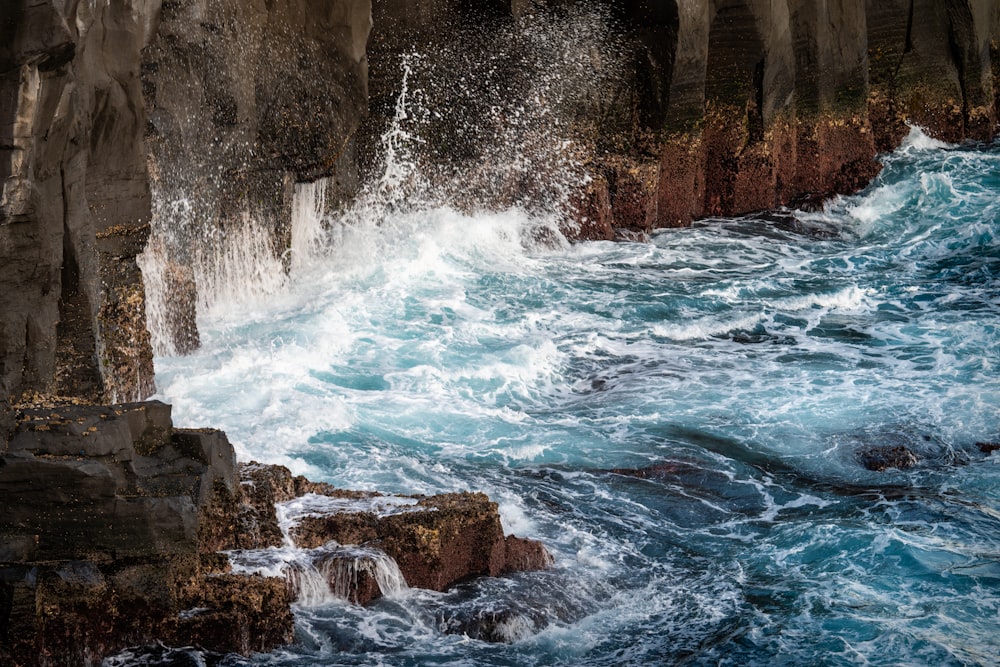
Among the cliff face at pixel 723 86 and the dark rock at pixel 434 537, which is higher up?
the cliff face at pixel 723 86

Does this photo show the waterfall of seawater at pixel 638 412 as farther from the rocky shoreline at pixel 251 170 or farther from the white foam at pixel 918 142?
the white foam at pixel 918 142

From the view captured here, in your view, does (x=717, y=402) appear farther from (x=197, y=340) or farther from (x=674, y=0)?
(x=674, y=0)

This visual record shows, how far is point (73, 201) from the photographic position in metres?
7.49

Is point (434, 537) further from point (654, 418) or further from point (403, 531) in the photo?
point (654, 418)

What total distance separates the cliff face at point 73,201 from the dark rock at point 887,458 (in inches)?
198

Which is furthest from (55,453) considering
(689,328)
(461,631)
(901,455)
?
(689,328)

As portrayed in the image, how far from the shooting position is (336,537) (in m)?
6.25

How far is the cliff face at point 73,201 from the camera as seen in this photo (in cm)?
643

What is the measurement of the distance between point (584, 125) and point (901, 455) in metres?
7.38

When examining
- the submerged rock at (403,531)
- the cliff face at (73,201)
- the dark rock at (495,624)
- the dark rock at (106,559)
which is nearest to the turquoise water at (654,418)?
the dark rock at (495,624)

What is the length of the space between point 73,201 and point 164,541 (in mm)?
2753

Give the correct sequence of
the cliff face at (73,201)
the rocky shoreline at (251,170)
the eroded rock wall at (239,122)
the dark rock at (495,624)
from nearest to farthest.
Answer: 1. the rocky shoreline at (251,170)
2. the dark rock at (495,624)
3. the cliff face at (73,201)
4. the eroded rock wall at (239,122)

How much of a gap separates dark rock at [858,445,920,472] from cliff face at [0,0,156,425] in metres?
5.04

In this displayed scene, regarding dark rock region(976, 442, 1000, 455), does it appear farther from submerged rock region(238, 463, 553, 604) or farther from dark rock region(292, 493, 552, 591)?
dark rock region(292, 493, 552, 591)
